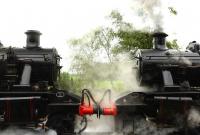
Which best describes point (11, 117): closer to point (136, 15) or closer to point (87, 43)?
point (136, 15)

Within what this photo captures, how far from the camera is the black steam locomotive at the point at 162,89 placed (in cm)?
1028

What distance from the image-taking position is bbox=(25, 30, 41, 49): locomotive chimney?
40.4 ft

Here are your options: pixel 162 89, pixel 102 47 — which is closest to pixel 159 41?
pixel 162 89

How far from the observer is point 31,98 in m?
10.1

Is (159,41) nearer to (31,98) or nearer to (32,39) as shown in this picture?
(32,39)

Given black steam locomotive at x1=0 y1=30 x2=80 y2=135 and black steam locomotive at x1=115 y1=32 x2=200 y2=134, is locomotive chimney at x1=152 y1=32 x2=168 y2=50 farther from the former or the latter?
black steam locomotive at x1=0 y1=30 x2=80 y2=135

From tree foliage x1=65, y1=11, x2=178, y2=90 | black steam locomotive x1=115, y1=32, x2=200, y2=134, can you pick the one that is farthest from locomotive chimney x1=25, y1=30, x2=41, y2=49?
tree foliage x1=65, y1=11, x2=178, y2=90

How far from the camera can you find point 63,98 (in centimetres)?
1044

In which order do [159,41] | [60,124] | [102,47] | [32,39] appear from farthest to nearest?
[102,47], [159,41], [32,39], [60,124]

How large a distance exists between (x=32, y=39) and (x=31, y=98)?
2934 mm

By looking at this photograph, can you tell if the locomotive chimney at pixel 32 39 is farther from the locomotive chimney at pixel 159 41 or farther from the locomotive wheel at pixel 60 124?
the locomotive chimney at pixel 159 41

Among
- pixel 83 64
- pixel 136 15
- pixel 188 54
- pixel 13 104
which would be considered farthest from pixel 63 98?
pixel 83 64

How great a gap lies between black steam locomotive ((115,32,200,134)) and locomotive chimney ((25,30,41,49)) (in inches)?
124

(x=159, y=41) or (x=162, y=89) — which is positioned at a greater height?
(x=159, y=41)
